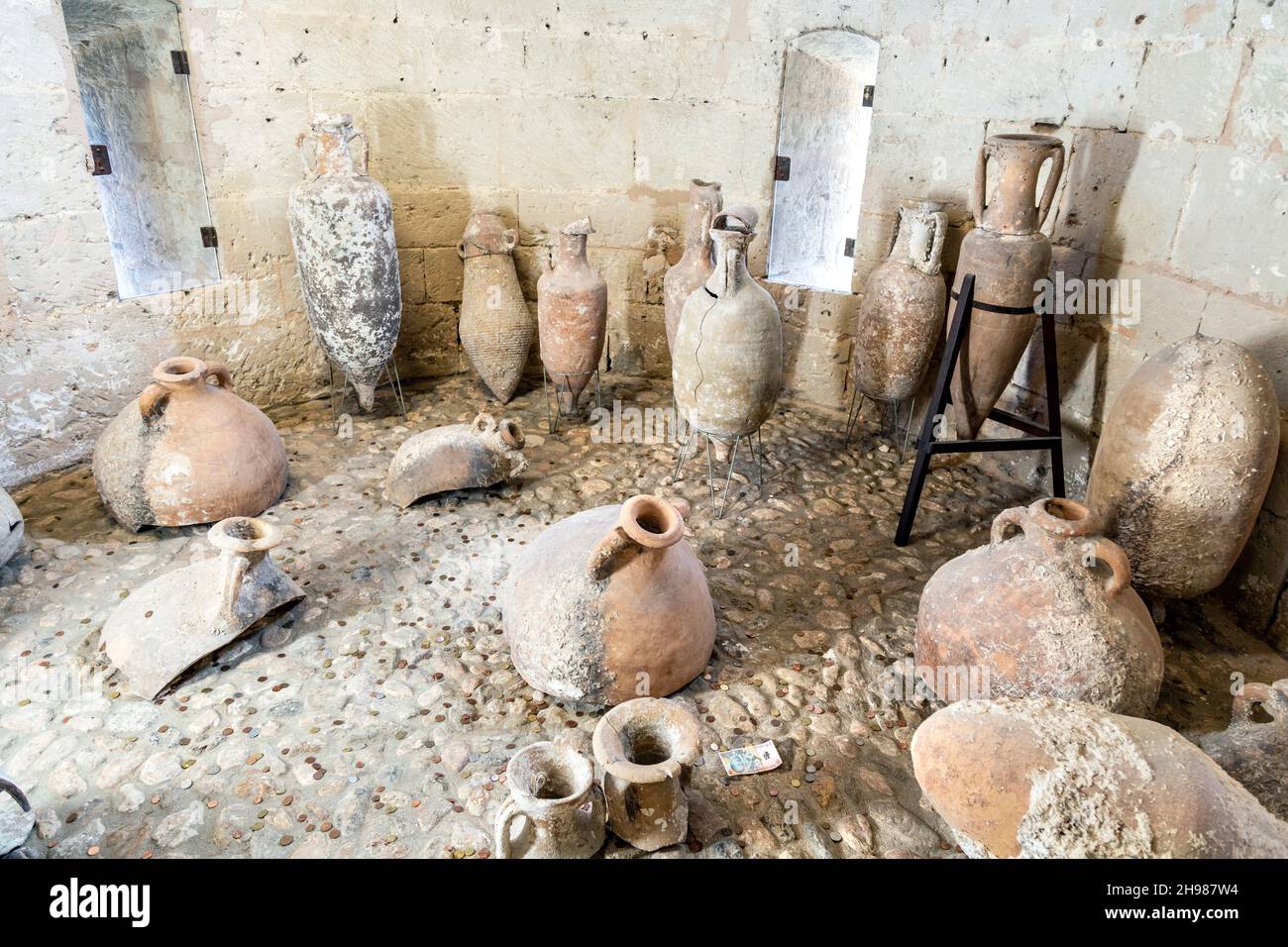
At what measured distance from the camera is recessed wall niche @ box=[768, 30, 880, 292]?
19.0 feet

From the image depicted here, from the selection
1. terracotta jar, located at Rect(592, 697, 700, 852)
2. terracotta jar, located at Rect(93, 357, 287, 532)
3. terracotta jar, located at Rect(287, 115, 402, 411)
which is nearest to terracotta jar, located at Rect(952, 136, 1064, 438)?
terracotta jar, located at Rect(592, 697, 700, 852)

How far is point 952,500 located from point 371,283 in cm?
362

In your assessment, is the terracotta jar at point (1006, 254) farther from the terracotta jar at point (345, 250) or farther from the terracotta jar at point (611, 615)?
the terracotta jar at point (345, 250)

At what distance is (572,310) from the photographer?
5.31 m

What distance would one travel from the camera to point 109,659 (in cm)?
336

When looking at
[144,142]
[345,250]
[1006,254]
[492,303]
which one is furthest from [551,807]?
[144,142]

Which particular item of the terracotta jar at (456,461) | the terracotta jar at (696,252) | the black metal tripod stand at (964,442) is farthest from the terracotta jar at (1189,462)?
the terracotta jar at (456,461)

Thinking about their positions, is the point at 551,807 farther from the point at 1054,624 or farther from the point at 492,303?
the point at 492,303

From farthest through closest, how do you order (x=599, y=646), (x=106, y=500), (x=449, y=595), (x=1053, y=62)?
(x=1053, y=62), (x=106, y=500), (x=449, y=595), (x=599, y=646)

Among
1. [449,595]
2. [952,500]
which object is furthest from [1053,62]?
[449,595]

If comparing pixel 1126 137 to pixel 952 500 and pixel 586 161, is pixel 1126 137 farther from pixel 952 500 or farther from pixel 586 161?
pixel 586 161

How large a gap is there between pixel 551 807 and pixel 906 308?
3.48 metres

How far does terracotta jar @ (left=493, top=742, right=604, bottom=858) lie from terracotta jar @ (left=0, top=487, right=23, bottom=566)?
280 cm

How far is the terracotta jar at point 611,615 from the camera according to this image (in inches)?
123
